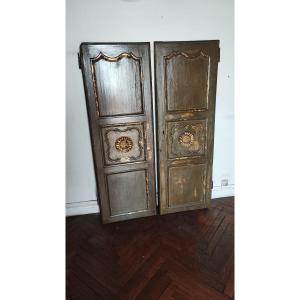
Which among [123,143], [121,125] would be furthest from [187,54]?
[123,143]

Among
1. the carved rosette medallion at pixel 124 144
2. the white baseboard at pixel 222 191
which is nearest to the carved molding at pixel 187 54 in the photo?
the carved rosette medallion at pixel 124 144

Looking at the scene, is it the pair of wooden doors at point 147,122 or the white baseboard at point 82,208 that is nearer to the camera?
the pair of wooden doors at point 147,122

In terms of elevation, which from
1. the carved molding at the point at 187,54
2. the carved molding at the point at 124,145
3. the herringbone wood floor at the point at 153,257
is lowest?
the herringbone wood floor at the point at 153,257

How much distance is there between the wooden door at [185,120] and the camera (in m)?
2.57

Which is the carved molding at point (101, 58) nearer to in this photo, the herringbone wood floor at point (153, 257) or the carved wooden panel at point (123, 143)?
the carved wooden panel at point (123, 143)

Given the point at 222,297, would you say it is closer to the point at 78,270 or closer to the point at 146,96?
the point at 78,270

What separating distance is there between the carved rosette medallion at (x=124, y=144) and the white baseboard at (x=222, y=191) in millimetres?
1314

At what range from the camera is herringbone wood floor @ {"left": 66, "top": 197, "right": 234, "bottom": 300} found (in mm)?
1929

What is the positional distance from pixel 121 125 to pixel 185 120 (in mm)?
684

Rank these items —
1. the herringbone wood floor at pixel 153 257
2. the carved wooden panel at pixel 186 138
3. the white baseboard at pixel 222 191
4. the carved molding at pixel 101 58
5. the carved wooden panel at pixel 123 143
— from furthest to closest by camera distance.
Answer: the white baseboard at pixel 222 191 < the carved wooden panel at pixel 186 138 < the carved wooden panel at pixel 123 143 < the carved molding at pixel 101 58 < the herringbone wood floor at pixel 153 257

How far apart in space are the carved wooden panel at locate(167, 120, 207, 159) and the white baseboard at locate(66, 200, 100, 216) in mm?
1072

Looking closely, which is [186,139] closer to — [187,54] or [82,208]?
[187,54]
